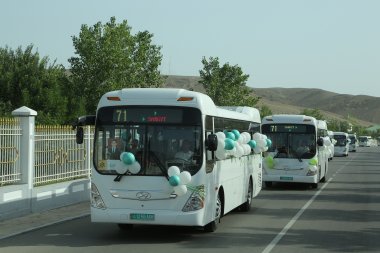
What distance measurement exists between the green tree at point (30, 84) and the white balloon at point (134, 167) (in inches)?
1021

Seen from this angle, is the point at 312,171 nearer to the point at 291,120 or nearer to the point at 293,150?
the point at 293,150

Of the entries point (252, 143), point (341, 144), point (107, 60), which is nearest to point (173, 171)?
point (252, 143)

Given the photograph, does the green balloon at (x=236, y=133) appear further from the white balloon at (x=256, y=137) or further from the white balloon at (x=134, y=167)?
the white balloon at (x=134, y=167)

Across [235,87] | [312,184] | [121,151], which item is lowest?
[312,184]

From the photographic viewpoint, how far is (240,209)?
16688 mm

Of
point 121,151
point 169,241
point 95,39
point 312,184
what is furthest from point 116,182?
point 95,39

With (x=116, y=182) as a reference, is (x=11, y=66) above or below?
above

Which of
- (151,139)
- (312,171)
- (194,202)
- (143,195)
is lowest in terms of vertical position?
(312,171)

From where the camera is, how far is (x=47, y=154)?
58.7 feet

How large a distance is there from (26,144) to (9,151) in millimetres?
605

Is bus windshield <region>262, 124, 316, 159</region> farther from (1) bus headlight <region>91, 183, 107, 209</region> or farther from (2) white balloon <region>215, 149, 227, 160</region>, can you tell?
(1) bus headlight <region>91, 183, 107, 209</region>

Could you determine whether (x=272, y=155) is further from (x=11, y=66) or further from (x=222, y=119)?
(x=11, y=66)

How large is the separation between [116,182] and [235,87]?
158 feet

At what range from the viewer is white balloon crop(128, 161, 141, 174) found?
11531 mm
